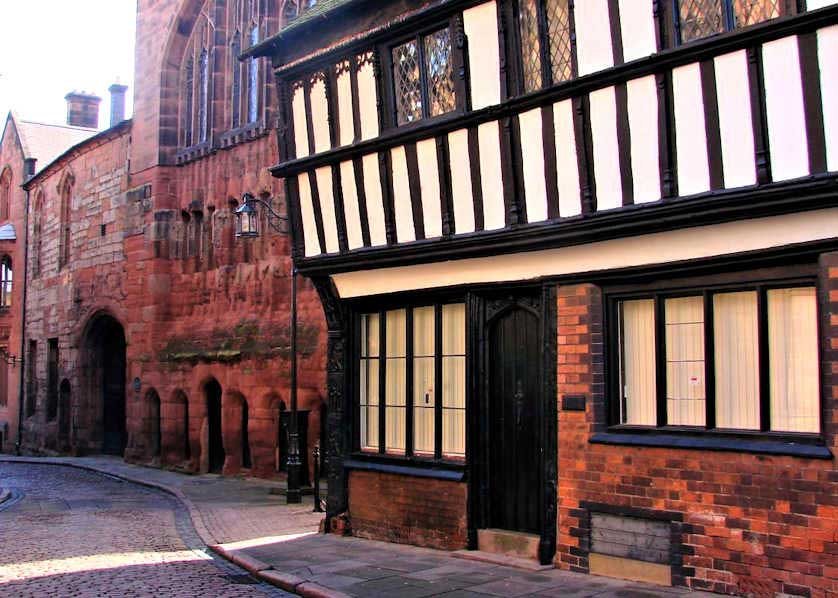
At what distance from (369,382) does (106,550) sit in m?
3.65

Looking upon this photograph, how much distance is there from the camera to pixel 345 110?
1144cm

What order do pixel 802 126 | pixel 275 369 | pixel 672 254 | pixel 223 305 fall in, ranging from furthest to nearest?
pixel 223 305
pixel 275 369
pixel 672 254
pixel 802 126

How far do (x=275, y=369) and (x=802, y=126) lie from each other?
1397 centimetres

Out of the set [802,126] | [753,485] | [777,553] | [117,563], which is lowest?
[117,563]

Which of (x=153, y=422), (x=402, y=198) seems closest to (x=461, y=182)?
(x=402, y=198)

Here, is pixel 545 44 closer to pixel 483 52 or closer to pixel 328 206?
pixel 483 52

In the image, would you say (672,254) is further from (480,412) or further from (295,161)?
(295,161)

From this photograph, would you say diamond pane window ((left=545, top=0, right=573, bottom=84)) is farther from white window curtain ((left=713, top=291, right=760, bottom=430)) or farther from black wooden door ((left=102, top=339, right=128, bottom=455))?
black wooden door ((left=102, top=339, right=128, bottom=455))

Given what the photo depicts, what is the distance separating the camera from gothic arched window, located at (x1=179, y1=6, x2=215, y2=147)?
23.6m

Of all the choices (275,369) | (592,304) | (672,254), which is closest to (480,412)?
(592,304)

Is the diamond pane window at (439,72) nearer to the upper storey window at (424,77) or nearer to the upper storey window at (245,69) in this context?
the upper storey window at (424,77)

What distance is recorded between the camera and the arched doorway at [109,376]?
28328 mm

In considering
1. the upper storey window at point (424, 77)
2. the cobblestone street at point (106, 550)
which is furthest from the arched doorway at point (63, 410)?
the upper storey window at point (424, 77)

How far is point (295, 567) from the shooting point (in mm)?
9703
